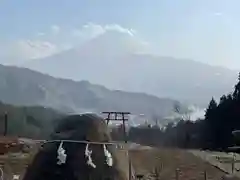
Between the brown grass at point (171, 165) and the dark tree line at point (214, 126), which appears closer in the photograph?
the brown grass at point (171, 165)

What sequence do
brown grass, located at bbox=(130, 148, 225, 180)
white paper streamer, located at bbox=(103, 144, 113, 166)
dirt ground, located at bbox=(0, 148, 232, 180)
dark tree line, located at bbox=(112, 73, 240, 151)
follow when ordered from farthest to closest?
1. dark tree line, located at bbox=(112, 73, 240, 151)
2. brown grass, located at bbox=(130, 148, 225, 180)
3. dirt ground, located at bbox=(0, 148, 232, 180)
4. white paper streamer, located at bbox=(103, 144, 113, 166)

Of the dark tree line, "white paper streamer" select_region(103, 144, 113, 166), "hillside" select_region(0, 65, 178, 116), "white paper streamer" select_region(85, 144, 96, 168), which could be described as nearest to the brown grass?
the dark tree line

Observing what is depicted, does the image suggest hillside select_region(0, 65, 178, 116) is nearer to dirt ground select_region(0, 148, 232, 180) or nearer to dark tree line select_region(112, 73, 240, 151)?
dark tree line select_region(112, 73, 240, 151)

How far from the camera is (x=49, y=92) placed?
4938cm

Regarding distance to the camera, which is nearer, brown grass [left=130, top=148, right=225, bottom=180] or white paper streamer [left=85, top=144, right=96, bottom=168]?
white paper streamer [left=85, top=144, right=96, bottom=168]

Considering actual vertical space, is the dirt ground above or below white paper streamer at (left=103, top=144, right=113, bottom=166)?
below

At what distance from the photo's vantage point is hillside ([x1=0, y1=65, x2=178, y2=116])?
4081 centimetres

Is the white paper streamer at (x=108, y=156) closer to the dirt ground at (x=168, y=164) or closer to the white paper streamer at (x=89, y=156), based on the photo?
the white paper streamer at (x=89, y=156)

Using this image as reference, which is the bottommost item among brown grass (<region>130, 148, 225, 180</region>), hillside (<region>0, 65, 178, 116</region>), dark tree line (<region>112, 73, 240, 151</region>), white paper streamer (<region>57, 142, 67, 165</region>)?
brown grass (<region>130, 148, 225, 180</region>)

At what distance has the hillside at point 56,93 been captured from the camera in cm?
4081

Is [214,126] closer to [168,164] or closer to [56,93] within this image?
[168,164]

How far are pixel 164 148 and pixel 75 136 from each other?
1255 centimetres

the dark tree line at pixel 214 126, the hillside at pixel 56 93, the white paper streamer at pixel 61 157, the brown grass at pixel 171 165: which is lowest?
the brown grass at pixel 171 165

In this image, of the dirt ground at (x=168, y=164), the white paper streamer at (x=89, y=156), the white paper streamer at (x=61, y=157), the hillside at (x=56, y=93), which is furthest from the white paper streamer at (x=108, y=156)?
the hillside at (x=56, y=93)
